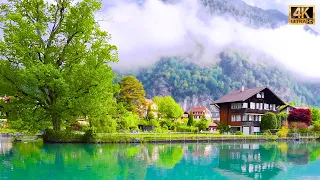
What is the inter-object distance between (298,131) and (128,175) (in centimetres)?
3908

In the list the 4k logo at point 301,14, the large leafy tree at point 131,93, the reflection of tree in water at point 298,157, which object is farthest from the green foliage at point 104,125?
the large leafy tree at point 131,93

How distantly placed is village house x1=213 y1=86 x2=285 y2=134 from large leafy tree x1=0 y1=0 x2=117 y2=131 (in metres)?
28.7

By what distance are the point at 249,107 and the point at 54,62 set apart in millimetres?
33350

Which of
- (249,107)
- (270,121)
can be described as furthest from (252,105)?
(270,121)

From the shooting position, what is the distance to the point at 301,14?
28000mm

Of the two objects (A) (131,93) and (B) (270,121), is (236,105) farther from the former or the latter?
(A) (131,93)

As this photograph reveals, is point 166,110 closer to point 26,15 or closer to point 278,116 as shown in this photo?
point 278,116

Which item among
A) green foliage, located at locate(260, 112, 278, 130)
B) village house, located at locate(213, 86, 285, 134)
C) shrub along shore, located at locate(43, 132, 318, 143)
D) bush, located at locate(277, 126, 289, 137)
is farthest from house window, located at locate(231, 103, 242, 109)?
shrub along shore, located at locate(43, 132, 318, 143)

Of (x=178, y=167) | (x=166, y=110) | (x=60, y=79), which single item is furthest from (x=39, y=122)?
(x=166, y=110)

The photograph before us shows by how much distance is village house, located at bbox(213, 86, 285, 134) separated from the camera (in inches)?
2138

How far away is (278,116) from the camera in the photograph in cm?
5244

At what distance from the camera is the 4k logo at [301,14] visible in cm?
2576

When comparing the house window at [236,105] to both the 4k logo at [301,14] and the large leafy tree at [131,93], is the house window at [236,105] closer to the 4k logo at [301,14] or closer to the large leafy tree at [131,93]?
the large leafy tree at [131,93]

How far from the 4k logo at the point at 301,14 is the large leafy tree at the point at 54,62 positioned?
47.3 ft
